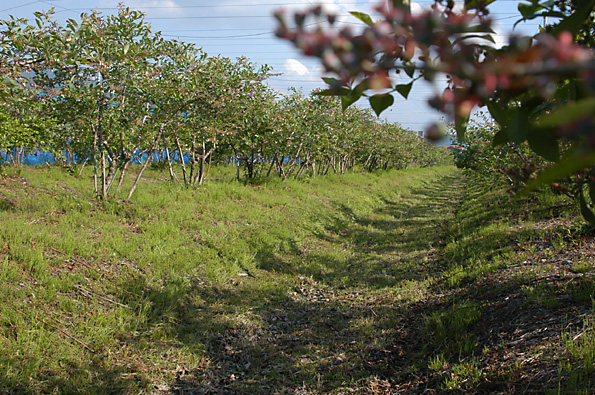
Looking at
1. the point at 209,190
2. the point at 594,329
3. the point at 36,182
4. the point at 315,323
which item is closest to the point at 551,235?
the point at 594,329

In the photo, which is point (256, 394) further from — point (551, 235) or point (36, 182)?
point (36, 182)

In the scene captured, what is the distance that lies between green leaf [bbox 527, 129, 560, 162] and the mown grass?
209 centimetres

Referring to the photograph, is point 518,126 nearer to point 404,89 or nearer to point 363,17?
point 404,89

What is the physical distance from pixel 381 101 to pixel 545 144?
1.82 ft

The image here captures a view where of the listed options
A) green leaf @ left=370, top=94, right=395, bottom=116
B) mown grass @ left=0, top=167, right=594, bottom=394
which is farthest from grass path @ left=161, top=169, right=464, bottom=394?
green leaf @ left=370, top=94, right=395, bottom=116

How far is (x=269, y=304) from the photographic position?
572 centimetres

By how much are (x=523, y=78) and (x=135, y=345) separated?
15.0ft

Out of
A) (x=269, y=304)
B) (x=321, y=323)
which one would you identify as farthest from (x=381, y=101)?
(x=269, y=304)

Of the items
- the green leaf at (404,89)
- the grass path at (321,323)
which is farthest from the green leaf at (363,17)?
the grass path at (321,323)

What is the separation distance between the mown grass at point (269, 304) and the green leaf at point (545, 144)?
6.87 feet

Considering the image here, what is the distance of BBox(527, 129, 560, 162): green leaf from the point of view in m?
1.18

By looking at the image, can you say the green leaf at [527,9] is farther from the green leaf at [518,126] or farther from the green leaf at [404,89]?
the green leaf at [404,89]

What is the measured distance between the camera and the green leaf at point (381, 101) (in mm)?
1108

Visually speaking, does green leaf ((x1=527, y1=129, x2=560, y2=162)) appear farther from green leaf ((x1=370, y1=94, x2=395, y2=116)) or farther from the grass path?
the grass path
